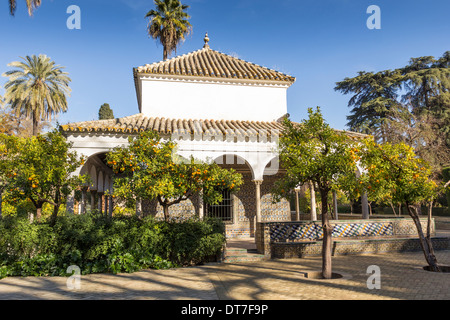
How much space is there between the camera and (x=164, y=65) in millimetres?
17344

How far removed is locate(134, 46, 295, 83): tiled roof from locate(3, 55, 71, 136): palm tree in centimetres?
1482

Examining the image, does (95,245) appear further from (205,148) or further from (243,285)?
(205,148)

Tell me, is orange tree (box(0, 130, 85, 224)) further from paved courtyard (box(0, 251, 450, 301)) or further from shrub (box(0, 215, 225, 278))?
paved courtyard (box(0, 251, 450, 301))

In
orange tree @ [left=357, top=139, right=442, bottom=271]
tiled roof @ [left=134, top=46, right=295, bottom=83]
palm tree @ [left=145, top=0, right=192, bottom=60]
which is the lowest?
orange tree @ [left=357, top=139, right=442, bottom=271]


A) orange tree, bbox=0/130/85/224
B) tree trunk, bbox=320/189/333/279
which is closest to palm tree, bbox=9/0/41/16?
orange tree, bbox=0/130/85/224

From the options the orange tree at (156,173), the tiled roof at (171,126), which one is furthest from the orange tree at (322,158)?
the tiled roof at (171,126)

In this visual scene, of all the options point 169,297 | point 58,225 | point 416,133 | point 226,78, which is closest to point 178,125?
point 226,78

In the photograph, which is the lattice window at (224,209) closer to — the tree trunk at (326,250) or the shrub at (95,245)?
the shrub at (95,245)

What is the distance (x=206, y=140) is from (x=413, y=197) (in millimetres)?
7471

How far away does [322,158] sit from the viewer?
7809 mm

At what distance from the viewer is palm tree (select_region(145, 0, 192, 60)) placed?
23562mm

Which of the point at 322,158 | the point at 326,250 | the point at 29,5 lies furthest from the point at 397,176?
the point at 29,5

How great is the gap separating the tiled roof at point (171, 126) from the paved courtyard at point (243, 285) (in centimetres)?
519

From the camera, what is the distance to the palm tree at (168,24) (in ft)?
77.3
